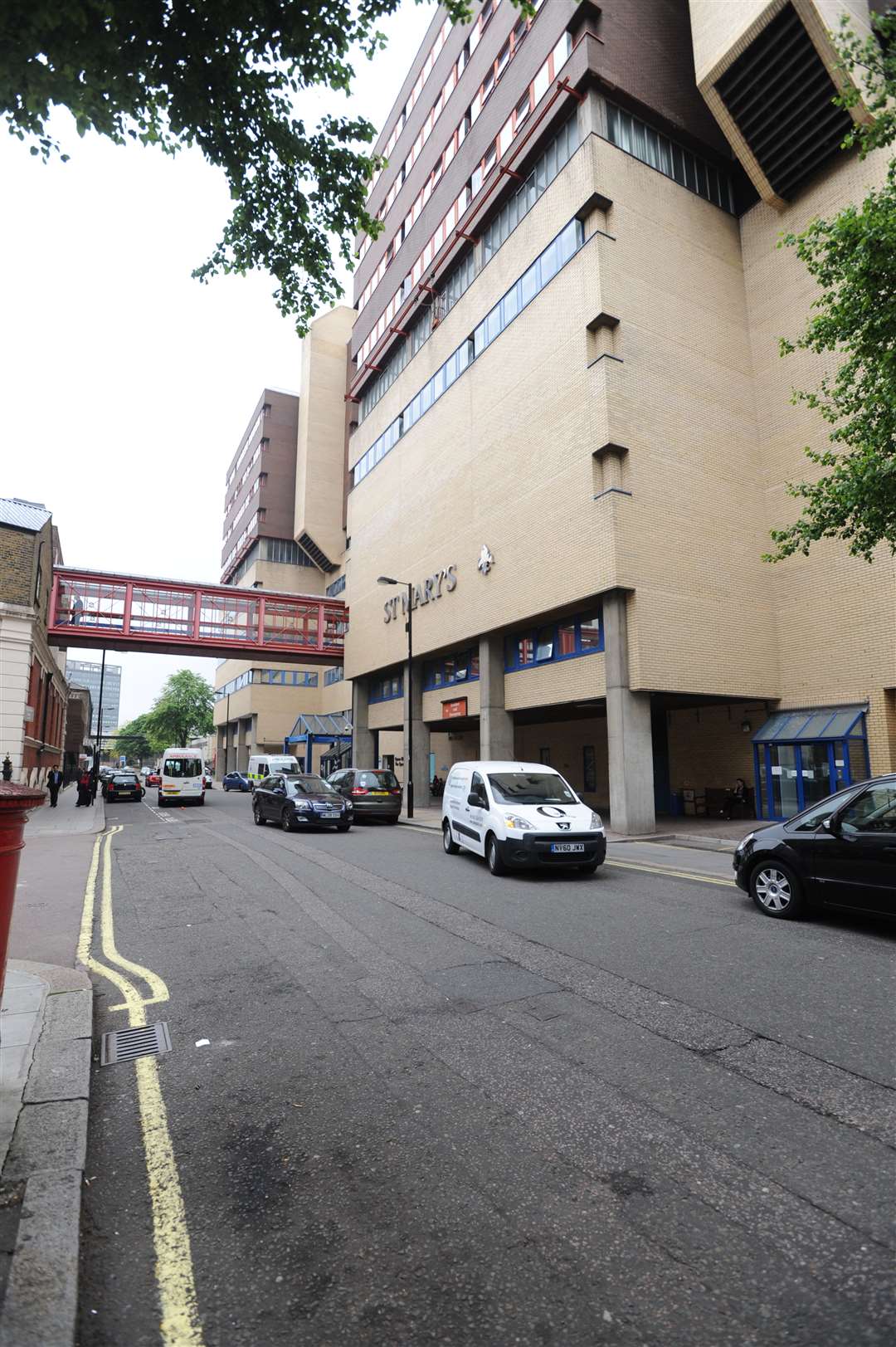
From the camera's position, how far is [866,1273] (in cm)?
236

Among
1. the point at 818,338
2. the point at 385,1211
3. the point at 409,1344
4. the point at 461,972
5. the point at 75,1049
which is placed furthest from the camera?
the point at 818,338

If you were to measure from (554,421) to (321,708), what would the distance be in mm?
46277

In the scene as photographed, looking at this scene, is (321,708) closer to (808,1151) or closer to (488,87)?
(488,87)

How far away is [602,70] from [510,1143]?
27.1 meters

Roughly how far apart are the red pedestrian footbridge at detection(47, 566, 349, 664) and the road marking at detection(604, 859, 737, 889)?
28923 mm

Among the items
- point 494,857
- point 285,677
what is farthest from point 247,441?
point 494,857

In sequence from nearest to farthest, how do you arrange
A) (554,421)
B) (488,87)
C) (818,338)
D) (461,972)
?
1. (461,972)
2. (818,338)
3. (554,421)
4. (488,87)

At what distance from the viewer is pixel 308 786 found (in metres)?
19.9

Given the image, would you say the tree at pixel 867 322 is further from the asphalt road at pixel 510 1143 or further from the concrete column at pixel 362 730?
the concrete column at pixel 362 730

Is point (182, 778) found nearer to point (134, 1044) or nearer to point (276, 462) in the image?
point (134, 1044)

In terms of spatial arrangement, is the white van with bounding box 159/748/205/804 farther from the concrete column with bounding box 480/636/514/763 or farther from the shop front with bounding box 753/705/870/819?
the shop front with bounding box 753/705/870/819

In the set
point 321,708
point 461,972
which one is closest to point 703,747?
point 461,972

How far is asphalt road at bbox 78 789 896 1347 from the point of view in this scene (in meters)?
2.24

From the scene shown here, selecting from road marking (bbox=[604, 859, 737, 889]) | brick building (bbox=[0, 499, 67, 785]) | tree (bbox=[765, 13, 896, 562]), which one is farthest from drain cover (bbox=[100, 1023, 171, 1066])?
brick building (bbox=[0, 499, 67, 785])
